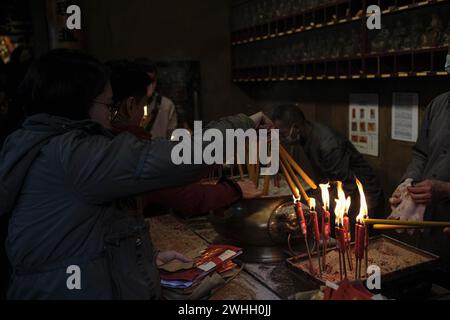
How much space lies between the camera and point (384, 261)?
1.56 metres

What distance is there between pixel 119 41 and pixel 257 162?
3.91 m

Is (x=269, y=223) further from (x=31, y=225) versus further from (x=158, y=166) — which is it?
(x=31, y=225)

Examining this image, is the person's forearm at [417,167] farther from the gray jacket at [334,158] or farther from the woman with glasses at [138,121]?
the woman with glasses at [138,121]

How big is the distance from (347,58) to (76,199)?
3000 millimetres

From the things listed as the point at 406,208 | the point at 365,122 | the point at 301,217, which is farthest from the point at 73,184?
Answer: the point at 365,122

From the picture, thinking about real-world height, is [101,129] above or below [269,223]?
above

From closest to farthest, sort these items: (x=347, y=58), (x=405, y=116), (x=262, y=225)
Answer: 1. (x=262, y=225)
2. (x=405, y=116)
3. (x=347, y=58)

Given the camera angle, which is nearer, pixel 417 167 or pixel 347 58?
pixel 417 167

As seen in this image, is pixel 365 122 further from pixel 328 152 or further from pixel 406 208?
pixel 406 208

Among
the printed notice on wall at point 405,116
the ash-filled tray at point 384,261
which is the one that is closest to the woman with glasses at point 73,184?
the ash-filled tray at point 384,261

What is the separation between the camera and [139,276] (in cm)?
127
